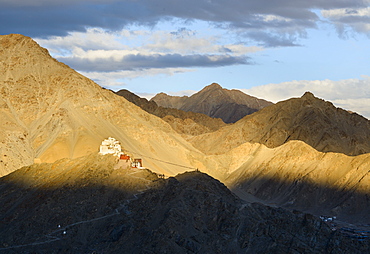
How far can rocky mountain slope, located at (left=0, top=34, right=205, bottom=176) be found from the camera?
14112 centimetres

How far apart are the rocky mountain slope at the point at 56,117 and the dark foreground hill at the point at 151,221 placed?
47730mm

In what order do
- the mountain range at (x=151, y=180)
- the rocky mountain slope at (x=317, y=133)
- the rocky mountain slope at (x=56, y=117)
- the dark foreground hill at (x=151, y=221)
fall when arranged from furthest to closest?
the rocky mountain slope at (x=317, y=133)
the rocky mountain slope at (x=56, y=117)
the mountain range at (x=151, y=180)
the dark foreground hill at (x=151, y=221)

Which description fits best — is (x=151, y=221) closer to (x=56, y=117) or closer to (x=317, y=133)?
(x=56, y=117)

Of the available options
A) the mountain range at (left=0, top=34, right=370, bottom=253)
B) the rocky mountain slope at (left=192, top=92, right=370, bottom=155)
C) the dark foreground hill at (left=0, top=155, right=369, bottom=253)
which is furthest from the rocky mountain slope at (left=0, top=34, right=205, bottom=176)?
the dark foreground hill at (left=0, top=155, right=369, bottom=253)

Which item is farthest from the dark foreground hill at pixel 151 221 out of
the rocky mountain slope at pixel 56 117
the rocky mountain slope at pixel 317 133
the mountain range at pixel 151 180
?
the rocky mountain slope at pixel 317 133

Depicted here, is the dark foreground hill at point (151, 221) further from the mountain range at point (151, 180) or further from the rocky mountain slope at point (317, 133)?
the rocky mountain slope at point (317, 133)

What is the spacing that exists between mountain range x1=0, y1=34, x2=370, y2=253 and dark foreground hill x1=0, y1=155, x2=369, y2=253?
15 cm

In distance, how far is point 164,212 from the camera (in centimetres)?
7806

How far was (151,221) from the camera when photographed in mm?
77375

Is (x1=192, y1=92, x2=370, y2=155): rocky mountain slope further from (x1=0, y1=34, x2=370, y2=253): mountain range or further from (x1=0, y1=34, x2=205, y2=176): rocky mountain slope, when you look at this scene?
(x1=0, y1=34, x2=205, y2=176): rocky mountain slope

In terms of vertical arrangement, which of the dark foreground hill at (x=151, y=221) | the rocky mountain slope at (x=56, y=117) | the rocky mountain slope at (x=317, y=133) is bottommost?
the dark foreground hill at (x=151, y=221)

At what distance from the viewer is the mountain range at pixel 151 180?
254 feet

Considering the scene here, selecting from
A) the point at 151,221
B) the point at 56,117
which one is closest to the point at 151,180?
the point at 151,221

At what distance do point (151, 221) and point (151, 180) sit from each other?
1182 cm
